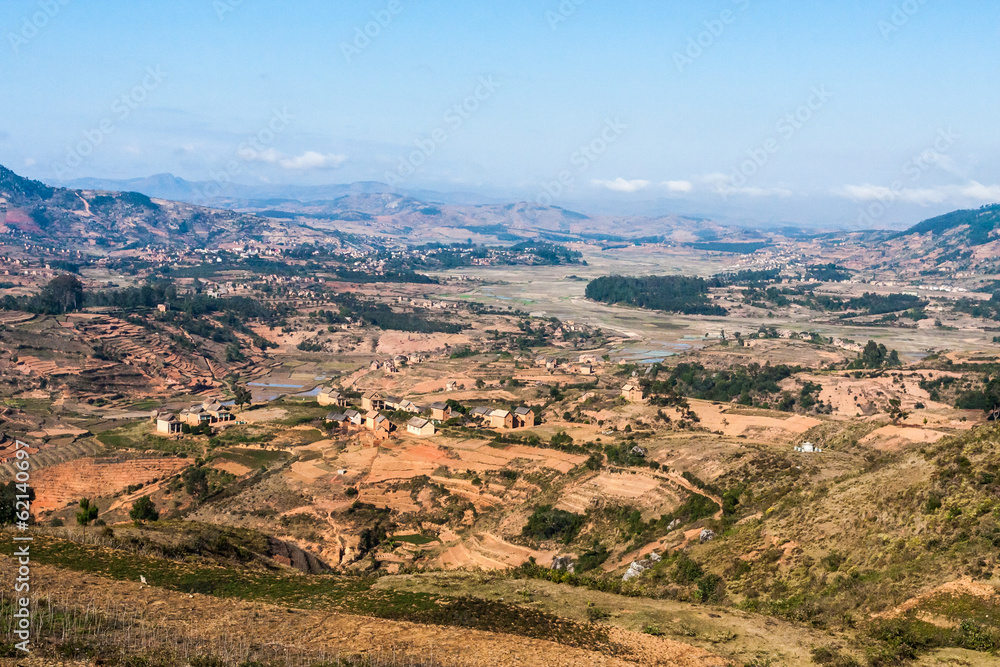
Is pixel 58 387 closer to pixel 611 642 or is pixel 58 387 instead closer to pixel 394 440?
pixel 394 440

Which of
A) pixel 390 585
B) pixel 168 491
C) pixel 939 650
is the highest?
pixel 939 650

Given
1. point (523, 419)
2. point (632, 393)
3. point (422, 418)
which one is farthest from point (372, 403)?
point (632, 393)

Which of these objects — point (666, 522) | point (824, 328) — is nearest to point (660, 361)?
point (824, 328)

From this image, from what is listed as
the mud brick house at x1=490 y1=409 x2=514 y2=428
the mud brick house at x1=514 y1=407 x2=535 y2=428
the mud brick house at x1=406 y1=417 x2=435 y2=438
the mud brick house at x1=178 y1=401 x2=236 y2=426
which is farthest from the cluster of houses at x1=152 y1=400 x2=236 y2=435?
the mud brick house at x1=514 y1=407 x2=535 y2=428

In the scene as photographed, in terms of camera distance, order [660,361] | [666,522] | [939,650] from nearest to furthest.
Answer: [939,650] < [666,522] < [660,361]

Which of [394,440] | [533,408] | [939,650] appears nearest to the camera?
[939,650]

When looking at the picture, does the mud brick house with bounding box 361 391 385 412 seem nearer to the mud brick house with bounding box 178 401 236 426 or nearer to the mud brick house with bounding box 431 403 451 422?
the mud brick house with bounding box 431 403 451 422

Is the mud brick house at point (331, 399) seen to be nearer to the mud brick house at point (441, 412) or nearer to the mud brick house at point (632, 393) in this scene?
the mud brick house at point (441, 412)

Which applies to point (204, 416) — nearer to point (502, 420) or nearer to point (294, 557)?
point (502, 420)
